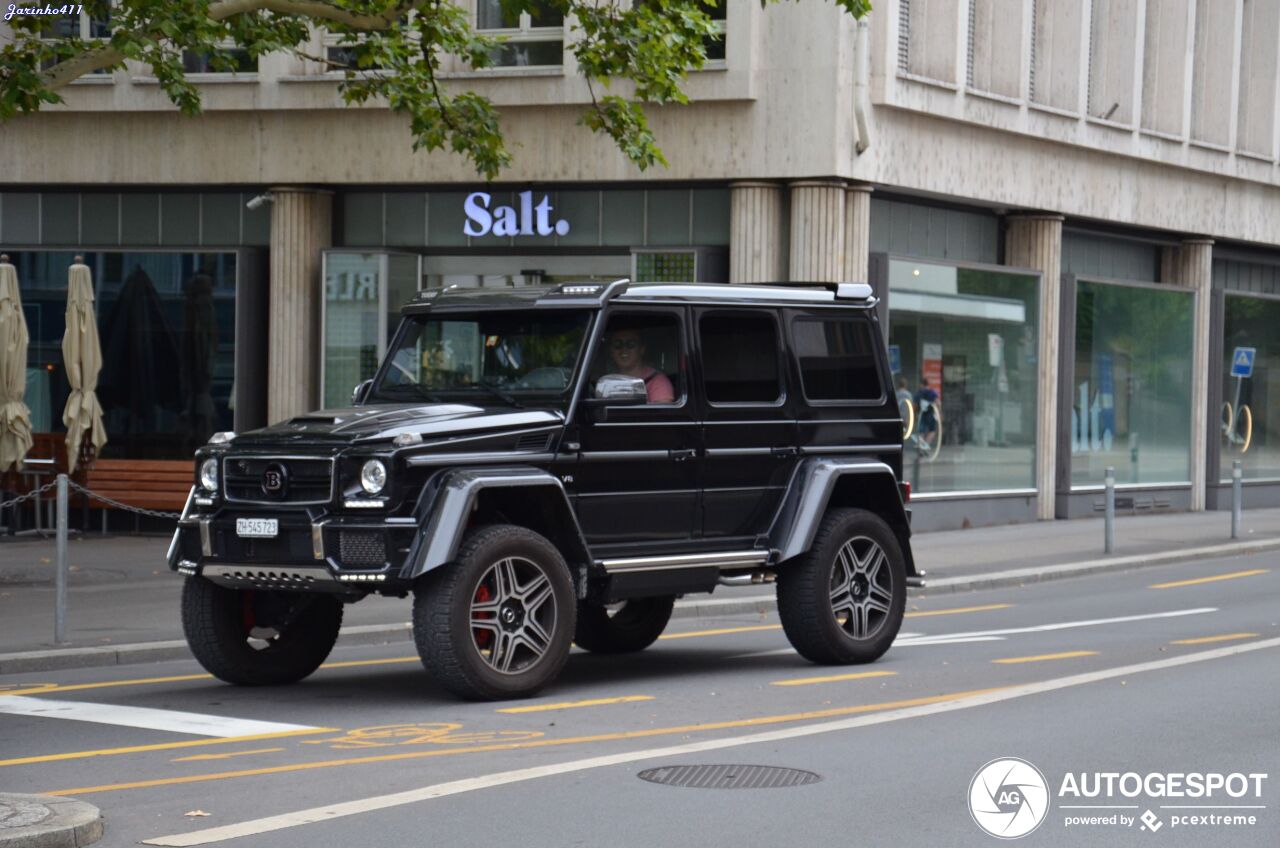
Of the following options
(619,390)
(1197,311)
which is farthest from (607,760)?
(1197,311)

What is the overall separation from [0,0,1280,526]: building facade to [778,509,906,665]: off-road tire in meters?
11.8

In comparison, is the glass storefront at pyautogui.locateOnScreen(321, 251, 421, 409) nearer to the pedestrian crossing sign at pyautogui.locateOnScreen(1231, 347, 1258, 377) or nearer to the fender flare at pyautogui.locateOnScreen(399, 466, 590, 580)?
the pedestrian crossing sign at pyautogui.locateOnScreen(1231, 347, 1258, 377)

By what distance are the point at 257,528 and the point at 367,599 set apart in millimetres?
6868

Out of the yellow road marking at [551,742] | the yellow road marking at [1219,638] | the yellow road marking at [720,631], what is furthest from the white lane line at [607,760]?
the yellow road marking at [720,631]

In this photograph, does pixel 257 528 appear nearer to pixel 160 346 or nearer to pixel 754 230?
pixel 754 230

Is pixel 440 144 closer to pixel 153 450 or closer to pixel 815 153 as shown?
pixel 815 153

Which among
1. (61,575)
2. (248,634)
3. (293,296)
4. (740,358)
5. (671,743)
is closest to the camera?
(671,743)

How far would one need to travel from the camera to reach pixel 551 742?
9578 mm

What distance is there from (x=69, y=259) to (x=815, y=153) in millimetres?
10206

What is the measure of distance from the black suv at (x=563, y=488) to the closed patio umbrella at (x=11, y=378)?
10921 millimetres

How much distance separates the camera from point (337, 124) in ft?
84.4

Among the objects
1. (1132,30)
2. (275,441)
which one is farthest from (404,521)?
(1132,30)

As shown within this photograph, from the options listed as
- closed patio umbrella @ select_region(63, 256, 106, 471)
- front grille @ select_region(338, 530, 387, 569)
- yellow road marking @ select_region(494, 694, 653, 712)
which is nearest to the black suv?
front grille @ select_region(338, 530, 387, 569)

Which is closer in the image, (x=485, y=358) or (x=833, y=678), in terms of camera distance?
(x=485, y=358)
